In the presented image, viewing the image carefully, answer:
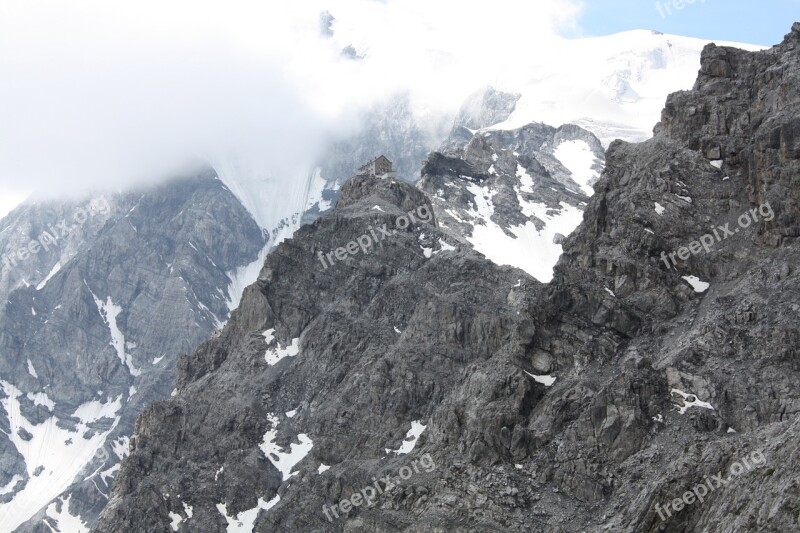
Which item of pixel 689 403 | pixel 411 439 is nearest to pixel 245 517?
pixel 411 439

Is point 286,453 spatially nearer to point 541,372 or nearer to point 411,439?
point 411,439

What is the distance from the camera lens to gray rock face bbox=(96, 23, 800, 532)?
82312 mm

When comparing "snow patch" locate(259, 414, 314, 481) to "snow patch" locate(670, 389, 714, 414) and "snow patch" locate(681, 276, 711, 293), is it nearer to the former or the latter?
"snow patch" locate(681, 276, 711, 293)

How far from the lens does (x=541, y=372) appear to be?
98.5 meters

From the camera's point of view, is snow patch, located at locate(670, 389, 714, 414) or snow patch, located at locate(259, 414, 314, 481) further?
snow patch, located at locate(259, 414, 314, 481)

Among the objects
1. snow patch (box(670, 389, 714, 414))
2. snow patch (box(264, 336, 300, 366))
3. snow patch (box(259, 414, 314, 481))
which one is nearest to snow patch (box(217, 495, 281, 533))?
snow patch (box(259, 414, 314, 481))

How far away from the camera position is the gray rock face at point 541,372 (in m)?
82.3

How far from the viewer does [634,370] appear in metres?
88.9

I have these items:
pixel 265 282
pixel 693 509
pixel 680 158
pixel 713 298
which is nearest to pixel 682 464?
pixel 693 509

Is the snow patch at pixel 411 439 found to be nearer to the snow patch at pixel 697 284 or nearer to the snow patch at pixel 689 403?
the snow patch at pixel 697 284

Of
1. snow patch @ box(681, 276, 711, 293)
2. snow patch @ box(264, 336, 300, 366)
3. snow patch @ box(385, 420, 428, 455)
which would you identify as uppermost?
snow patch @ box(681, 276, 711, 293)

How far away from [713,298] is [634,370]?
1373 cm

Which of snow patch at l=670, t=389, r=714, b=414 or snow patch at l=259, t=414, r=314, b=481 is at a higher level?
snow patch at l=670, t=389, r=714, b=414

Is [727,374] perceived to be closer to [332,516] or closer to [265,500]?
[332,516]
